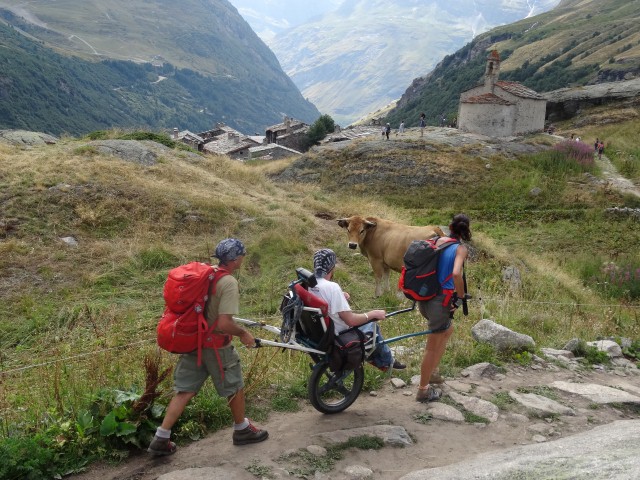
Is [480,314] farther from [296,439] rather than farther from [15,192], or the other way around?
[15,192]

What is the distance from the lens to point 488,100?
140ft

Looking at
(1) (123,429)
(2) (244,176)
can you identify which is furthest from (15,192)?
(1) (123,429)

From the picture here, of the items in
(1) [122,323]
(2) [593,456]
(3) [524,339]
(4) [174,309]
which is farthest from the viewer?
(1) [122,323]

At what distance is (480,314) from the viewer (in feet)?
31.0

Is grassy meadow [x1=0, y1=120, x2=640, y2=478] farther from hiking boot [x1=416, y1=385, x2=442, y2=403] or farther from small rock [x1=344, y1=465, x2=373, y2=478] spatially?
small rock [x1=344, y1=465, x2=373, y2=478]

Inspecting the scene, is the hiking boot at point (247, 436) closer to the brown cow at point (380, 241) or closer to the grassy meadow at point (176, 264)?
the grassy meadow at point (176, 264)

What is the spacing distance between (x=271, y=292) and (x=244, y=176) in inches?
522

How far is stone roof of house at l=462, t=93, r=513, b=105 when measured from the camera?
42.7 metres

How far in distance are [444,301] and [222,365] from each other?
96.9 inches

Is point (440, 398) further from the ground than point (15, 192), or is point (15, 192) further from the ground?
point (15, 192)

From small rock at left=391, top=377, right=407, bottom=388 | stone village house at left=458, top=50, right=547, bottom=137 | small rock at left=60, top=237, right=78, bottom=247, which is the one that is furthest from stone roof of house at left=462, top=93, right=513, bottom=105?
small rock at left=391, top=377, right=407, bottom=388

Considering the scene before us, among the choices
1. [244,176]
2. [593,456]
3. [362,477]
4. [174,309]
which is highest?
[244,176]

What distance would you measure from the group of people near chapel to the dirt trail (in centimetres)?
21

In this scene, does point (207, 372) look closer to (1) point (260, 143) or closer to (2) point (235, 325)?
(2) point (235, 325)
